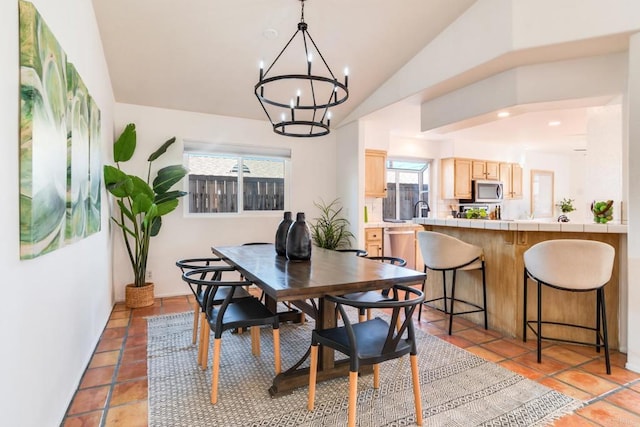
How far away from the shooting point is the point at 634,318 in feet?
8.30

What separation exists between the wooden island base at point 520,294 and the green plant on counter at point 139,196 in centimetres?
339

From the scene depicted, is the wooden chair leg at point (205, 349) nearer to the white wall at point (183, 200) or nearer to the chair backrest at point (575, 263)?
the white wall at point (183, 200)

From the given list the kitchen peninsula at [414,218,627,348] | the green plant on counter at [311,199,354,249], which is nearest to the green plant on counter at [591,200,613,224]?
the kitchen peninsula at [414,218,627,348]

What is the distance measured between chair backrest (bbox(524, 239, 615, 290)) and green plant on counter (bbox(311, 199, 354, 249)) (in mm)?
2699

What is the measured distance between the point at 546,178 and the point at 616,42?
5.96 metres

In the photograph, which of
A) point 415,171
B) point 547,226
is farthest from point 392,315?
point 415,171

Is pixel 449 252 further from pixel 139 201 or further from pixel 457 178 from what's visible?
pixel 457 178

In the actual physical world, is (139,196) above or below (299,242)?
above

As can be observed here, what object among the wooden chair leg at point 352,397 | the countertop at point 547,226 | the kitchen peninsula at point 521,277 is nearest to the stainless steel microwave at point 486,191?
the kitchen peninsula at point 521,277

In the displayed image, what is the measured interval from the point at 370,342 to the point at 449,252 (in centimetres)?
170

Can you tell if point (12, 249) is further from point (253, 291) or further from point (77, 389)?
point (253, 291)

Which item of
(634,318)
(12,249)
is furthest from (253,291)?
(634,318)

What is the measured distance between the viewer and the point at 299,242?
2588 mm

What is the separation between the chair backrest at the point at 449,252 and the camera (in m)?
3.25
